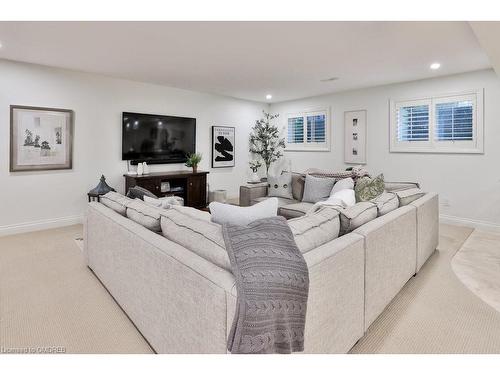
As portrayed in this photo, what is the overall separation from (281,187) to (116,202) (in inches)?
96.4

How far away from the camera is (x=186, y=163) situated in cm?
587

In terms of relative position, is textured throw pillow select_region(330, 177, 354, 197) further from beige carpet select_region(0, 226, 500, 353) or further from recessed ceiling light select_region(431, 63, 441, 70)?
recessed ceiling light select_region(431, 63, 441, 70)

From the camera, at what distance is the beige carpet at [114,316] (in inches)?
72.4

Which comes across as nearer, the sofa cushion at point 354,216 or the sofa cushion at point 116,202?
the sofa cushion at point 354,216

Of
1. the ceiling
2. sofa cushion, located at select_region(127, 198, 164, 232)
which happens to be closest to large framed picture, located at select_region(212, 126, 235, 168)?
the ceiling

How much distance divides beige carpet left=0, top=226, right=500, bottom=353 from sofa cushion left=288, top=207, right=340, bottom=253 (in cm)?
68

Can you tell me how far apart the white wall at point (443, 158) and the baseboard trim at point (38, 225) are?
15.3 feet

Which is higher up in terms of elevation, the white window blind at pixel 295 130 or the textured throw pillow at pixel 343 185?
the white window blind at pixel 295 130

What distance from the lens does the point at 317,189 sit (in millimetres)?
4070

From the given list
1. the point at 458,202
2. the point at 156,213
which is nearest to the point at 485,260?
the point at 458,202

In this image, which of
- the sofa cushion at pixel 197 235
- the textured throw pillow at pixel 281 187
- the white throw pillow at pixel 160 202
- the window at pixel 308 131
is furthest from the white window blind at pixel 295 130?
the sofa cushion at pixel 197 235

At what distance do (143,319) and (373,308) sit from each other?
140 cm

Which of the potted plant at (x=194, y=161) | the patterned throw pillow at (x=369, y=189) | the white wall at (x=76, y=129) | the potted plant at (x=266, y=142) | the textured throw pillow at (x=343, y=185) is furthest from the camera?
the potted plant at (x=266, y=142)

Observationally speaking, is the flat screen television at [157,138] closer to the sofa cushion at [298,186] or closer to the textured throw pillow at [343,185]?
the sofa cushion at [298,186]
